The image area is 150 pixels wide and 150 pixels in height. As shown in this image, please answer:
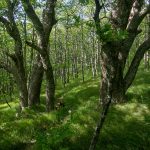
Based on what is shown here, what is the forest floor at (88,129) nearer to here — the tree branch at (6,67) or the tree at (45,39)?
the tree at (45,39)

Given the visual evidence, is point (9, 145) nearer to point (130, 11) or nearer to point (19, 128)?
point (19, 128)

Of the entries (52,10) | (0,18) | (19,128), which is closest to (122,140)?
(19,128)

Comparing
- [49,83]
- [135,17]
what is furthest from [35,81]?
[135,17]

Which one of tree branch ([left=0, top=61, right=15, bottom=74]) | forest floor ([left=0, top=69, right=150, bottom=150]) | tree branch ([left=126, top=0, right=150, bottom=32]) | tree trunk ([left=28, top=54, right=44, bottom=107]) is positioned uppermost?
tree branch ([left=126, top=0, right=150, bottom=32])

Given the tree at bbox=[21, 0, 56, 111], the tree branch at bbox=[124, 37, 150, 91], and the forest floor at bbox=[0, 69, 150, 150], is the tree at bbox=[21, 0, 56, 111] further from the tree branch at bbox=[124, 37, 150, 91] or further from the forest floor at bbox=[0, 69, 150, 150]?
the tree branch at bbox=[124, 37, 150, 91]

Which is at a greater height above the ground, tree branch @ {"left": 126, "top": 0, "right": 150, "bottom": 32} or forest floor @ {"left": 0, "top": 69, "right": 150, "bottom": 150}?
tree branch @ {"left": 126, "top": 0, "right": 150, "bottom": 32}

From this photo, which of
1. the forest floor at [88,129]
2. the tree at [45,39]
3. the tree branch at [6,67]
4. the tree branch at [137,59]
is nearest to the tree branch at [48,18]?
the tree at [45,39]

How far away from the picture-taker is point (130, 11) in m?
14.9

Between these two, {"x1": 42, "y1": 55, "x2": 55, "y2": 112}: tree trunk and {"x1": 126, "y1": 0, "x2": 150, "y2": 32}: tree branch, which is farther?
{"x1": 42, "y1": 55, "x2": 55, "y2": 112}: tree trunk

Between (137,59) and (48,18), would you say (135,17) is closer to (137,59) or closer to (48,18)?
(137,59)

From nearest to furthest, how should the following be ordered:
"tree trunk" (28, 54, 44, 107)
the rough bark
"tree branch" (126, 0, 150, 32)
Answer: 1. "tree branch" (126, 0, 150, 32)
2. "tree trunk" (28, 54, 44, 107)
3. the rough bark

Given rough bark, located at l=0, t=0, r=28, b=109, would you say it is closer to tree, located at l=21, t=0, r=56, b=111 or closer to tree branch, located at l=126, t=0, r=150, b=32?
tree, located at l=21, t=0, r=56, b=111

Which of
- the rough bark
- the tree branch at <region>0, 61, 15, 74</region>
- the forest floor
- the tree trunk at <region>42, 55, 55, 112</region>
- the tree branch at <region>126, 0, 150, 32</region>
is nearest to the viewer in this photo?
the forest floor

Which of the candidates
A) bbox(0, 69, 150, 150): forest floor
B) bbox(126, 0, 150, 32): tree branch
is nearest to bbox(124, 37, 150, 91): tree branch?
bbox(126, 0, 150, 32): tree branch
